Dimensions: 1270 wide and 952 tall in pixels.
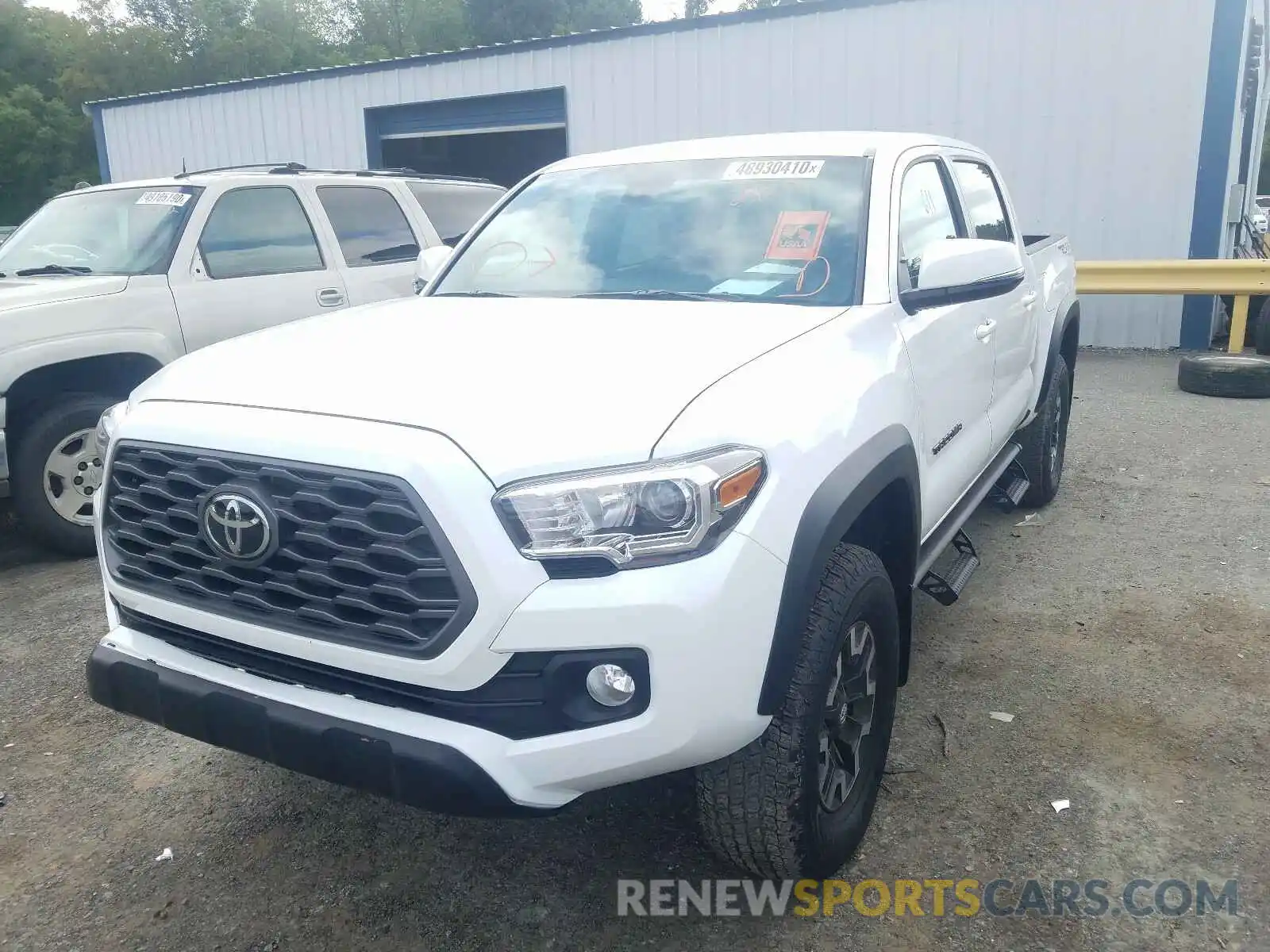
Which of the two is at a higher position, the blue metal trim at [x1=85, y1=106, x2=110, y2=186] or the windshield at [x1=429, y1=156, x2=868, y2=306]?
the blue metal trim at [x1=85, y1=106, x2=110, y2=186]

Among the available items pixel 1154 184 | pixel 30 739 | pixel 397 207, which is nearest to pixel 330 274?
pixel 397 207

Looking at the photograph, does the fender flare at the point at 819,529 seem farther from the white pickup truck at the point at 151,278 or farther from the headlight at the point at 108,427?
the white pickup truck at the point at 151,278

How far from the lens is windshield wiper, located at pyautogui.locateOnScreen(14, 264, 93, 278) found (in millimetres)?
5387

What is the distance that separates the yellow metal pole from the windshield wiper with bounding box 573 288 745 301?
8.62 metres

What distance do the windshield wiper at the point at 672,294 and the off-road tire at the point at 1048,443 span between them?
8.81ft

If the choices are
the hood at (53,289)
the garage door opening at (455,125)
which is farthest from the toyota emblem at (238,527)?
the garage door opening at (455,125)

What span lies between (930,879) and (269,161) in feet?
52.8

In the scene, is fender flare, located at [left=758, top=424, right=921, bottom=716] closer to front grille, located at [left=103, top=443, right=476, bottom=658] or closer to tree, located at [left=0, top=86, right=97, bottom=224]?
front grille, located at [left=103, top=443, right=476, bottom=658]

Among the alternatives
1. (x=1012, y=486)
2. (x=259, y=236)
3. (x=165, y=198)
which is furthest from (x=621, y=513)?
(x=165, y=198)

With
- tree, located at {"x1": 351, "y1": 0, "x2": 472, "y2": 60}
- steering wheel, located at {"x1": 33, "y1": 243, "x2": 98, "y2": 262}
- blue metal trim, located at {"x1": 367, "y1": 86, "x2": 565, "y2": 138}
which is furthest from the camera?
tree, located at {"x1": 351, "y1": 0, "x2": 472, "y2": 60}

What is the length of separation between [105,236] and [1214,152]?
32.1 ft

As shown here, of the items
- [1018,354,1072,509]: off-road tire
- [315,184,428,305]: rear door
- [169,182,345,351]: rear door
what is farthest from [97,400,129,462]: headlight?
[1018,354,1072,509]: off-road tire

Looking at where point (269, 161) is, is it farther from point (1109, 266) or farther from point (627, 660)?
point (627, 660)

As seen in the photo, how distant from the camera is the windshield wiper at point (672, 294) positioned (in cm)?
304
